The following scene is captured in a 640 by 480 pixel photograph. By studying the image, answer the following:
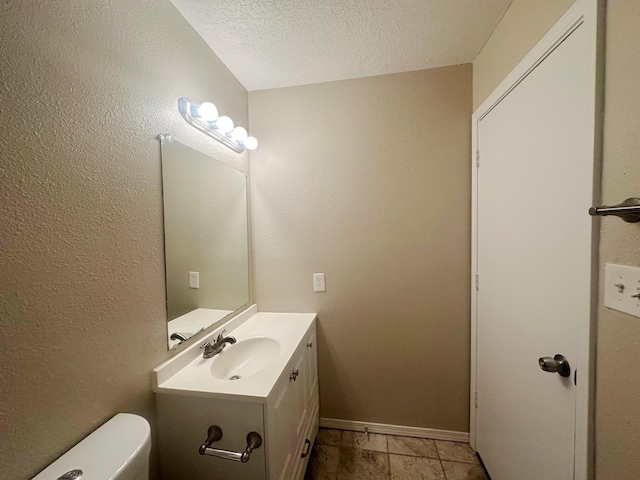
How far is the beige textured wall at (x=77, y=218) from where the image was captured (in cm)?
51

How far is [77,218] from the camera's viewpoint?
2.07 feet

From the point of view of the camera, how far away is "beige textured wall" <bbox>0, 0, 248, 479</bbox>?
513mm

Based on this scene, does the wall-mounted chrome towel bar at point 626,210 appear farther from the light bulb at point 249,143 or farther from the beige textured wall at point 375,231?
the light bulb at point 249,143

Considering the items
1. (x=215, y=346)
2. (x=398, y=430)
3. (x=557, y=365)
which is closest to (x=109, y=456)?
(x=215, y=346)

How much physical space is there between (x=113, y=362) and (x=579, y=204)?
156cm

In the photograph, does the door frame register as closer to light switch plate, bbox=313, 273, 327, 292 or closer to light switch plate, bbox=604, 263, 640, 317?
light switch plate, bbox=604, 263, 640, 317

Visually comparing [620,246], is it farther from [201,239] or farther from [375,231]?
[201,239]

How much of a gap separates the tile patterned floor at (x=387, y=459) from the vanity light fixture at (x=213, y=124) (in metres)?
2.00

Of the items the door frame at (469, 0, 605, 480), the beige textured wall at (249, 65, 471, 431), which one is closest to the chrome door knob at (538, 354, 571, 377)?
the door frame at (469, 0, 605, 480)

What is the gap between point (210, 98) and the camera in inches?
48.3

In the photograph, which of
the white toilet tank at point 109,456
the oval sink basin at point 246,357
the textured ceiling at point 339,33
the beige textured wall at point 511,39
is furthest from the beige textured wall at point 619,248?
the white toilet tank at point 109,456

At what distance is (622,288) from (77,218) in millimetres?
1476

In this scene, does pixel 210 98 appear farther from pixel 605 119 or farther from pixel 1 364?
pixel 605 119

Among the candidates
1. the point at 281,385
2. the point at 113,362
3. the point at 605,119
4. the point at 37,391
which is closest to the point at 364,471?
the point at 281,385
